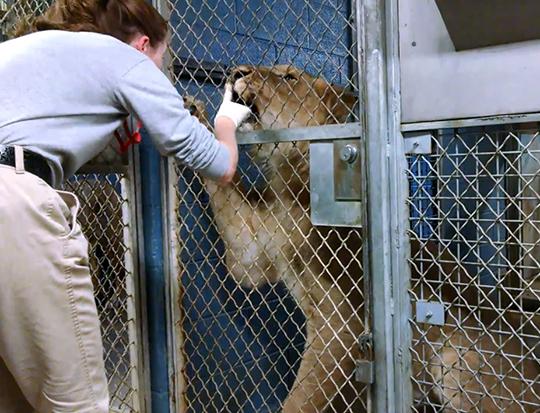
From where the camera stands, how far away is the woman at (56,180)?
4.60ft

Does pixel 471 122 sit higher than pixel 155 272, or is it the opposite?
pixel 471 122

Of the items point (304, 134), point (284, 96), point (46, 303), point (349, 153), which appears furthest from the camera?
point (284, 96)

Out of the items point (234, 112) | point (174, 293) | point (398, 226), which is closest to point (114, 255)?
point (174, 293)

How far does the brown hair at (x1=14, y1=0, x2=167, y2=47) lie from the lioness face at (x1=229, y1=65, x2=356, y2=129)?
1.65 feet

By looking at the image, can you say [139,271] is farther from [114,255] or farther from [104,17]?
[104,17]

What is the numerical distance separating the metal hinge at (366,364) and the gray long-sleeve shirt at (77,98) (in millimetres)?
733

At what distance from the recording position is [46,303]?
1417 mm

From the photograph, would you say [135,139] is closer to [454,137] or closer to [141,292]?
[141,292]

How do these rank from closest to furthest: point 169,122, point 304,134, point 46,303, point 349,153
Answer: point 46,303 < point 169,122 < point 349,153 < point 304,134

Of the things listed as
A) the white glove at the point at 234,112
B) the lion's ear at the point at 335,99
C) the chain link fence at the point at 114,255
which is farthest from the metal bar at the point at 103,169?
the lion's ear at the point at 335,99

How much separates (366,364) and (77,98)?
42.9 inches

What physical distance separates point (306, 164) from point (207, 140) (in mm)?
660

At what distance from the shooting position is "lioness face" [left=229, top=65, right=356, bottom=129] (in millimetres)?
2264

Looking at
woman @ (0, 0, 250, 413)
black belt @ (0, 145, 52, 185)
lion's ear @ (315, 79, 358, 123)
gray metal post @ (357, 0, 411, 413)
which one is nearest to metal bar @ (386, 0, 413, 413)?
gray metal post @ (357, 0, 411, 413)
